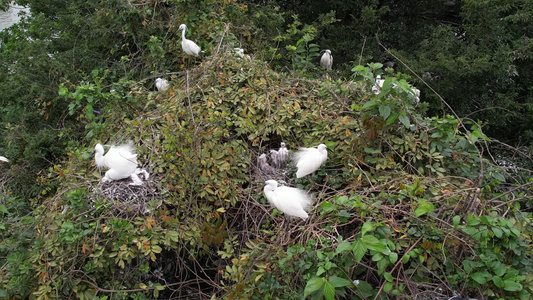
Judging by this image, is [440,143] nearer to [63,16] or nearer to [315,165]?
[315,165]

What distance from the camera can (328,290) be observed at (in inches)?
74.7

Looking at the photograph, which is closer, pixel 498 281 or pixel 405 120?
pixel 498 281

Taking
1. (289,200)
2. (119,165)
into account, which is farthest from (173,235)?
(289,200)

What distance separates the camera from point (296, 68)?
419 cm

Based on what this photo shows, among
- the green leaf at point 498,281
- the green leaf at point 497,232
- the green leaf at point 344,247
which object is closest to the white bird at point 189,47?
the green leaf at point 344,247

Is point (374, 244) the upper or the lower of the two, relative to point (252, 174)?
upper

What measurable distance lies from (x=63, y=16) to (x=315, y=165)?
401 centimetres

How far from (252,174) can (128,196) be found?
94 centimetres

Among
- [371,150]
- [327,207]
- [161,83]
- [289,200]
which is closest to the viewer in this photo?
[327,207]

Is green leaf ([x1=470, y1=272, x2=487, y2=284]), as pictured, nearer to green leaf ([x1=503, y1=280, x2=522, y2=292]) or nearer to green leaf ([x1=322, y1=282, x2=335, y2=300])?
green leaf ([x1=503, y1=280, x2=522, y2=292])

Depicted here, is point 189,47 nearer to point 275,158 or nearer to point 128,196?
point 275,158

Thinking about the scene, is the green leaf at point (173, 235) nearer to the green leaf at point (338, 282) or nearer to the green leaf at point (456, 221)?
the green leaf at point (338, 282)

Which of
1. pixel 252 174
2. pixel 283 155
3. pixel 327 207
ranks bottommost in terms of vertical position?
pixel 252 174

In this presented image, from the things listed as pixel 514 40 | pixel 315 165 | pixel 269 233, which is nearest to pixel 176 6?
pixel 315 165
